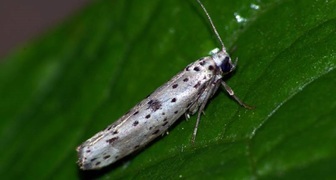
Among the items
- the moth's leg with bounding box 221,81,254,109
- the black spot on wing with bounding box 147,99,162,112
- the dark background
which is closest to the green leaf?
the moth's leg with bounding box 221,81,254,109

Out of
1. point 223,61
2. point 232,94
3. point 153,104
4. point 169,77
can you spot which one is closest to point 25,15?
point 169,77

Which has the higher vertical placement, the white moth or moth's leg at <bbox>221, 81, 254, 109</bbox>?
the white moth

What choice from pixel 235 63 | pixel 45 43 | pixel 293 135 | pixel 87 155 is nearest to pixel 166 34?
pixel 235 63

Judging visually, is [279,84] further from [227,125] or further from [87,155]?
[87,155]

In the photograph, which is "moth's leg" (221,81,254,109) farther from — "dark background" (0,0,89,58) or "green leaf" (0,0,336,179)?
"dark background" (0,0,89,58)

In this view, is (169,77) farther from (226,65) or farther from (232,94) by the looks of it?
(232,94)

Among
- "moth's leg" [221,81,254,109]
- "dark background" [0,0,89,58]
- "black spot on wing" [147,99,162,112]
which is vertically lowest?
"moth's leg" [221,81,254,109]
